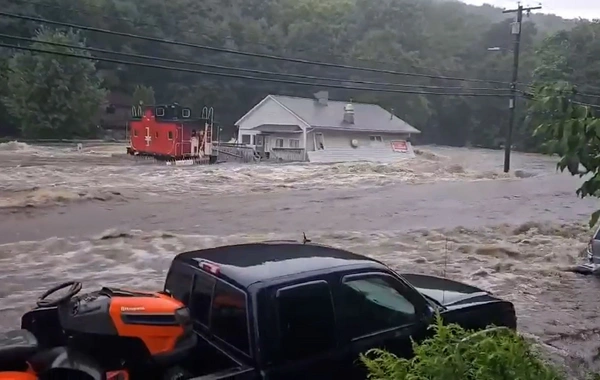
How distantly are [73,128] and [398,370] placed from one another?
5629 cm

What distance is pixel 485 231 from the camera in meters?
17.7

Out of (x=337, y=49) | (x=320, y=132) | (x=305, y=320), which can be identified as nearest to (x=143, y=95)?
(x=337, y=49)

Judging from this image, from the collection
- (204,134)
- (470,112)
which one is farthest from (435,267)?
(470,112)

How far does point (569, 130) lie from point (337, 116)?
42.6 m

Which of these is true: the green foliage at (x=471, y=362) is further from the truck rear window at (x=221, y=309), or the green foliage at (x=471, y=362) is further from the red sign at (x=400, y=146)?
the red sign at (x=400, y=146)

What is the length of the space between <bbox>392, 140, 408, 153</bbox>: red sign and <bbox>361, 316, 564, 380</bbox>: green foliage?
44.9m

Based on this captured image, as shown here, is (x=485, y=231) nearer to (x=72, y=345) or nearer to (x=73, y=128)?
(x=72, y=345)

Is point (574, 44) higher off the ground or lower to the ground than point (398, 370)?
higher

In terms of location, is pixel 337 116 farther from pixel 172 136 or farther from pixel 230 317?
pixel 230 317

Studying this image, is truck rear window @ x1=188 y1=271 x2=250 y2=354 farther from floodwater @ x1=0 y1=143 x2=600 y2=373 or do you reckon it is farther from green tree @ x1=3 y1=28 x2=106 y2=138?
green tree @ x1=3 y1=28 x2=106 y2=138

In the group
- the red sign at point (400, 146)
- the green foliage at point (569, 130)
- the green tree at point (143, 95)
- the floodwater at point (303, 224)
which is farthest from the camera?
the green tree at point (143, 95)

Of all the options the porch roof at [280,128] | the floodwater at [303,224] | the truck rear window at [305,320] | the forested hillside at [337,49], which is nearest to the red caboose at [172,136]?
the floodwater at [303,224]

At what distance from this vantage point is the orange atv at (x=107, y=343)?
3.48 m

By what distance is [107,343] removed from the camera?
355cm
